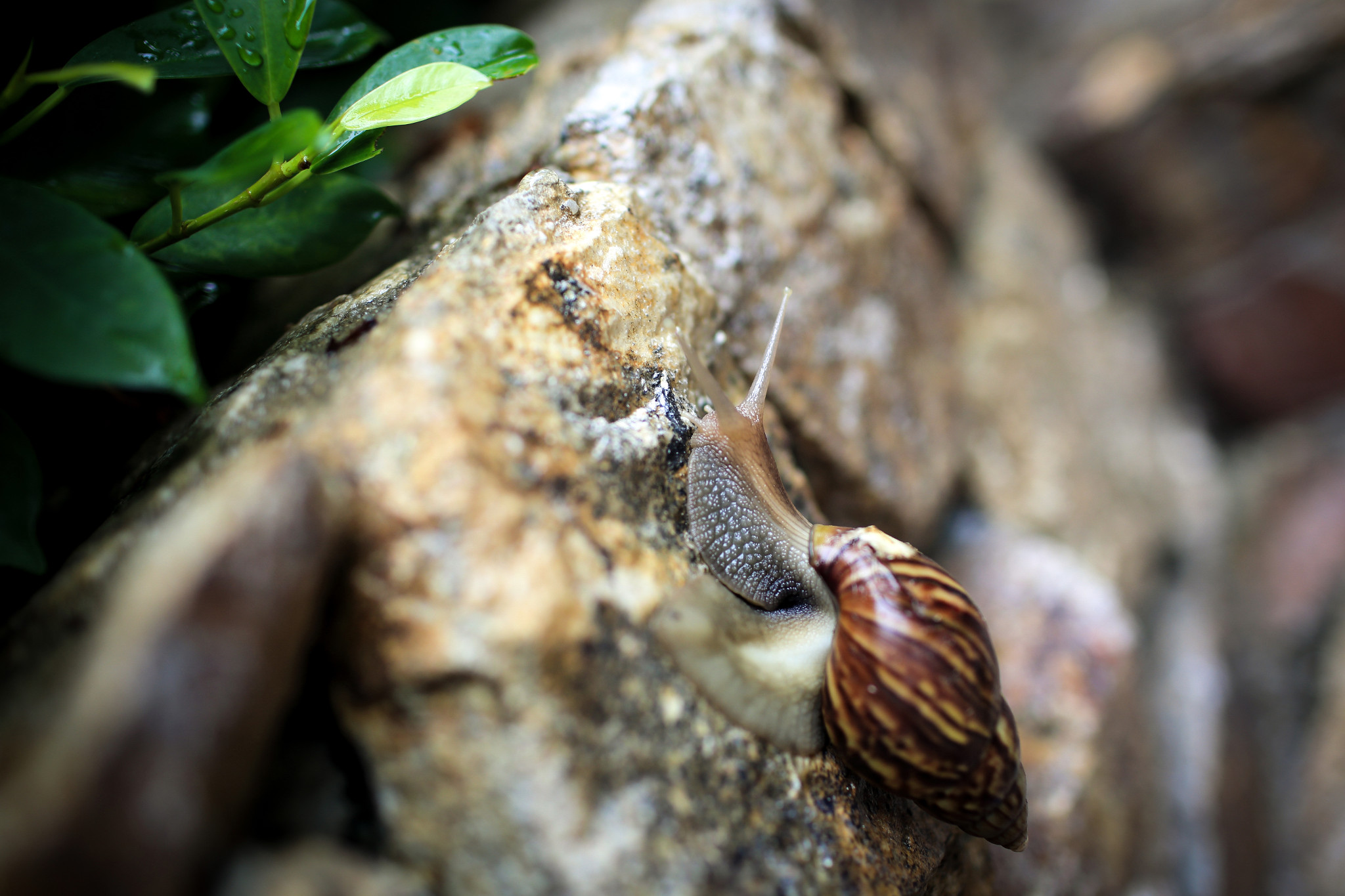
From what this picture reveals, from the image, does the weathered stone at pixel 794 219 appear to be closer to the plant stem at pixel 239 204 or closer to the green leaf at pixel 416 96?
the green leaf at pixel 416 96

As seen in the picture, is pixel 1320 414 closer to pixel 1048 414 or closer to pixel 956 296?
pixel 1048 414

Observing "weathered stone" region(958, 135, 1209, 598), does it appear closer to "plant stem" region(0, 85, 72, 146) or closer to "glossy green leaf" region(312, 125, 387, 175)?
"glossy green leaf" region(312, 125, 387, 175)

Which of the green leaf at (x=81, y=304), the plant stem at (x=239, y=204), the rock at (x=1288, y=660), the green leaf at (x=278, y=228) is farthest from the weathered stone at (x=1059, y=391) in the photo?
the green leaf at (x=81, y=304)

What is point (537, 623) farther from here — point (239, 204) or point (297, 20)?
point (297, 20)

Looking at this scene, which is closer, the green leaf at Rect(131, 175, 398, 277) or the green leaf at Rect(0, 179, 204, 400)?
the green leaf at Rect(0, 179, 204, 400)

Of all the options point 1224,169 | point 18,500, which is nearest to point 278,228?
point 18,500

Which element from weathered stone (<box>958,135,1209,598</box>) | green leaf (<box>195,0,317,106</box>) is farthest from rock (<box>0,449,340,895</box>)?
weathered stone (<box>958,135,1209,598</box>)

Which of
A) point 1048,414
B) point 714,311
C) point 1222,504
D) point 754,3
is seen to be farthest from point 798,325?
point 1222,504
